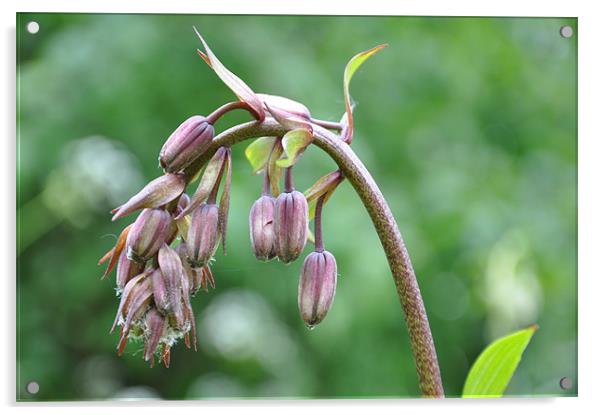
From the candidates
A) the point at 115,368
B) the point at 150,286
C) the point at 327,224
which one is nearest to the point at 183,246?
the point at 150,286

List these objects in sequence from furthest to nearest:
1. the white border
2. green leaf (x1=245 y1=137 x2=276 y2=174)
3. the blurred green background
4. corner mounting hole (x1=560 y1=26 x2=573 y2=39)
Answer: the blurred green background → corner mounting hole (x1=560 y1=26 x2=573 y2=39) → the white border → green leaf (x1=245 y1=137 x2=276 y2=174)

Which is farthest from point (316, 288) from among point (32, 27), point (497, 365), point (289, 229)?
point (32, 27)

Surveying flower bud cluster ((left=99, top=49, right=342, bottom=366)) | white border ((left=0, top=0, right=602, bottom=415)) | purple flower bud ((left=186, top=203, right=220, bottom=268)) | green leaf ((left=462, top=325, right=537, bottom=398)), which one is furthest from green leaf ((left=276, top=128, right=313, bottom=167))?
white border ((left=0, top=0, right=602, bottom=415))

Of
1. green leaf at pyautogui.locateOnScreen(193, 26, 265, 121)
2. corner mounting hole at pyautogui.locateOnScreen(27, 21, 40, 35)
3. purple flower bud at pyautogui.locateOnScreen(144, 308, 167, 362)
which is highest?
corner mounting hole at pyautogui.locateOnScreen(27, 21, 40, 35)

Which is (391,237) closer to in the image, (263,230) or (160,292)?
(263,230)

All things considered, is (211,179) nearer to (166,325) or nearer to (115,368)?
(166,325)

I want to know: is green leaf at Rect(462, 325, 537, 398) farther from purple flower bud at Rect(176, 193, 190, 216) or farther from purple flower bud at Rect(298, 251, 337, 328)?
purple flower bud at Rect(176, 193, 190, 216)

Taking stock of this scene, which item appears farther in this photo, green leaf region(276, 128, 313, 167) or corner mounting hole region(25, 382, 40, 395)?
corner mounting hole region(25, 382, 40, 395)
